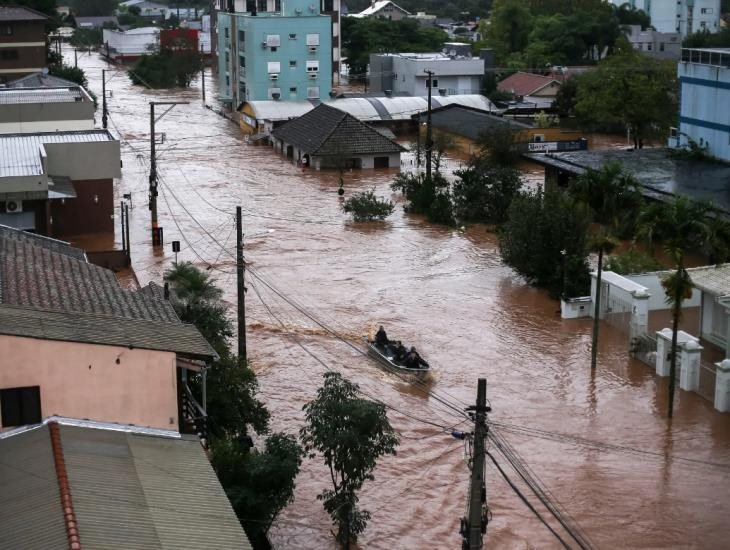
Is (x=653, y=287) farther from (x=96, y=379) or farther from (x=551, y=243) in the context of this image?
(x=96, y=379)

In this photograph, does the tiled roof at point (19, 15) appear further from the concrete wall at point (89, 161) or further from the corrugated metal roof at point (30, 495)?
the corrugated metal roof at point (30, 495)

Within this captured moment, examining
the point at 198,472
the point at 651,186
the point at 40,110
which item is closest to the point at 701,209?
the point at 198,472

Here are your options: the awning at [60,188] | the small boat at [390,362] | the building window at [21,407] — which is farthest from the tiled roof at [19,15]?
the building window at [21,407]

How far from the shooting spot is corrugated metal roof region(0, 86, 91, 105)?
48312 mm

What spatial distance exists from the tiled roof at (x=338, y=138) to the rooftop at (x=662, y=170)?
911 cm

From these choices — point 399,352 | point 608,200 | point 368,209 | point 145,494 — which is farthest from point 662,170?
point 145,494

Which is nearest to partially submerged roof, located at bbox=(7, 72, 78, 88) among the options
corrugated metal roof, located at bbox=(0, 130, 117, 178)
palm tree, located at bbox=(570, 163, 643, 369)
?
corrugated metal roof, located at bbox=(0, 130, 117, 178)

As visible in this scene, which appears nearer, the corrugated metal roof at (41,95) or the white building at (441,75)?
the corrugated metal roof at (41,95)

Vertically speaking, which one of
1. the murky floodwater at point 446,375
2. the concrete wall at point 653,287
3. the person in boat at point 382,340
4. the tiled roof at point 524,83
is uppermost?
the tiled roof at point 524,83

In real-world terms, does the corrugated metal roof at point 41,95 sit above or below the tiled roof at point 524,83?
above

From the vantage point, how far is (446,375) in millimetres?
25469

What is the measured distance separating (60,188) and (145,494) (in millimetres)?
23888

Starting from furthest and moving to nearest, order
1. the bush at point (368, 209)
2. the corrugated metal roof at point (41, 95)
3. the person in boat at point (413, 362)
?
the corrugated metal roof at point (41, 95) < the bush at point (368, 209) < the person in boat at point (413, 362)

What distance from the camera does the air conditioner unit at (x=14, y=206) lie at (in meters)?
34.2
